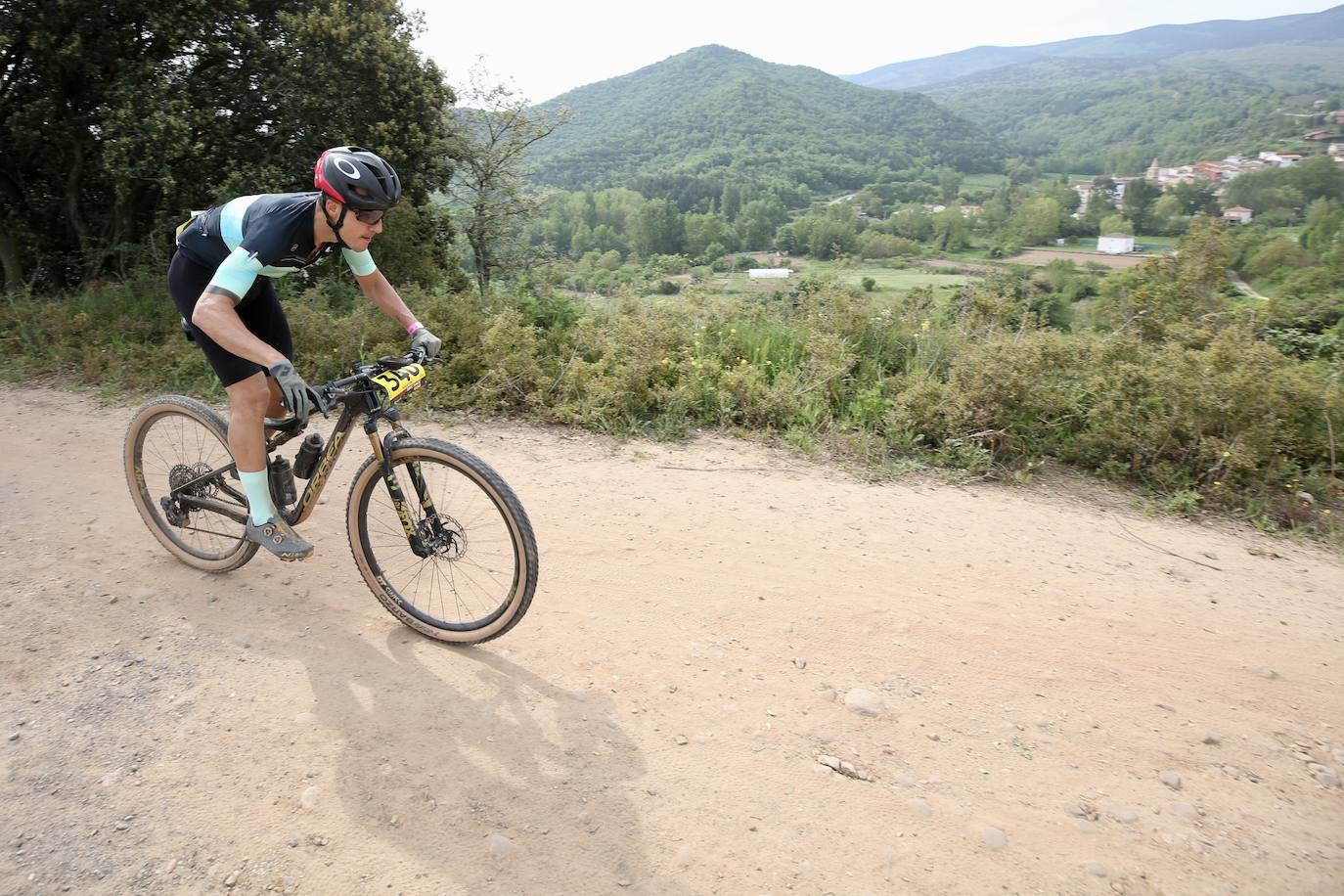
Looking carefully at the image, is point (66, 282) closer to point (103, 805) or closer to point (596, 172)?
point (103, 805)

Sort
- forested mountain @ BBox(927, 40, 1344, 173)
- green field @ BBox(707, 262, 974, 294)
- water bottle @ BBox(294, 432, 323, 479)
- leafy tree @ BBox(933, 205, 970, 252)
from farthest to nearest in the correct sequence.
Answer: forested mountain @ BBox(927, 40, 1344, 173), leafy tree @ BBox(933, 205, 970, 252), green field @ BBox(707, 262, 974, 294), water bottle @ BBox(294, 432, 323, 479)

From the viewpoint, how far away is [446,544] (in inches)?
133

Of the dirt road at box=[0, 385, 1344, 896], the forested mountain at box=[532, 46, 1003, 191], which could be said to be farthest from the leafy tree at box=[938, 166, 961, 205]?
the dirt road at box=[0, 385, 1344, 896]

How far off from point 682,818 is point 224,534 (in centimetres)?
294

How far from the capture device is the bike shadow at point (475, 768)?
2.42 meters

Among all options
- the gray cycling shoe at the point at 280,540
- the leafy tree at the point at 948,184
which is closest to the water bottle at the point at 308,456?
the gray cycling shoe at the point at 280,540

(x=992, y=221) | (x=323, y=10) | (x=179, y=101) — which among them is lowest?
(x=992, y=221)

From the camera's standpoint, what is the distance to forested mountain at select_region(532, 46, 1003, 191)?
50.1 meters

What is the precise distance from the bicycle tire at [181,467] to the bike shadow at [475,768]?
3.20ft

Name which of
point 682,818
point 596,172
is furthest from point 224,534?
point 596,172

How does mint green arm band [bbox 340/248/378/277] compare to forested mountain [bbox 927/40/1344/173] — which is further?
forested mountain [bbox 927/40/1344/173]

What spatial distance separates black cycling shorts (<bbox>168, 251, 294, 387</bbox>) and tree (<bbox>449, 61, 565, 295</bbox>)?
13.4m

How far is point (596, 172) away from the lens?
4594 centimetres

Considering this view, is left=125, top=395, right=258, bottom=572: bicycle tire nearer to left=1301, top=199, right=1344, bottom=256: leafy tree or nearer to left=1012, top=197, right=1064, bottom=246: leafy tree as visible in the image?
left=1301, top=199, right=1344, bottom=256: leafy tree
